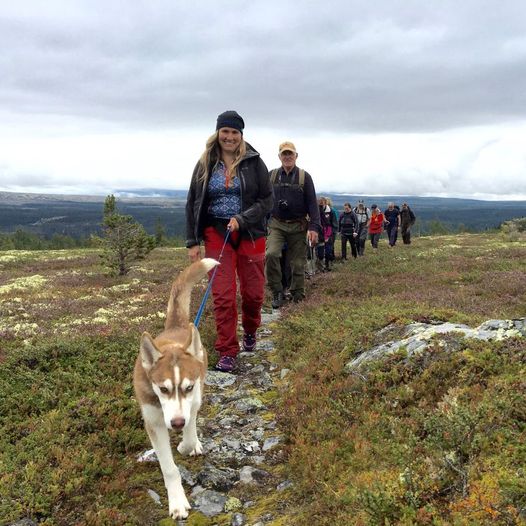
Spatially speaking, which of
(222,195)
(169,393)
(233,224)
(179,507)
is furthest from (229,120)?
(179,507)

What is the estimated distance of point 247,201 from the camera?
28.4 feet

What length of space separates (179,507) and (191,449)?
1.04 metres

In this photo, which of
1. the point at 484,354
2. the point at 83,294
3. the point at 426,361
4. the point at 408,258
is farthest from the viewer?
the point at 408,258

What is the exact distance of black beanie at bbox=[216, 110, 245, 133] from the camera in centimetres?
821

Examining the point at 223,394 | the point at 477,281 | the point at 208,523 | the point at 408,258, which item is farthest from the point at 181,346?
the point at 408,258

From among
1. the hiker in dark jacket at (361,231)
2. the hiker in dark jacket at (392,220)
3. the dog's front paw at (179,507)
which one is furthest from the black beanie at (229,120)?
the hiker in dark jacket at (392,220)

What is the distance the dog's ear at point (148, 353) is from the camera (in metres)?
4.81

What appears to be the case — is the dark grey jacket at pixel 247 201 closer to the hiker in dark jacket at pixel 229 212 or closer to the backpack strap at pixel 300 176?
the hiker in dark jacket at pixel 229 212

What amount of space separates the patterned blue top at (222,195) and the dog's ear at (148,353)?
413 centimetres

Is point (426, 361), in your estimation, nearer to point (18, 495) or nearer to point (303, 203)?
point (18, 495)

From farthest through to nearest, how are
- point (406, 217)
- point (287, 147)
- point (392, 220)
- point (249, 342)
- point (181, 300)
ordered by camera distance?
point (406, 217) < point (392, 220) < point (287, 147) < point (249, 342) < point (181, 300)

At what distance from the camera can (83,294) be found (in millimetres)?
17938

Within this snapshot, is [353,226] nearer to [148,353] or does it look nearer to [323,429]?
[323,429]

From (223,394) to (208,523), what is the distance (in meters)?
3.09
